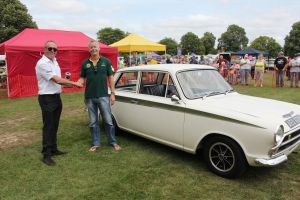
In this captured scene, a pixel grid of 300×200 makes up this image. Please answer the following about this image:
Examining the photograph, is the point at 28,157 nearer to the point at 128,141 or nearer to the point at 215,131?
the point at 128,141

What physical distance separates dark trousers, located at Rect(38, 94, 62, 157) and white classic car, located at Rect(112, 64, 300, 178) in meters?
1.37

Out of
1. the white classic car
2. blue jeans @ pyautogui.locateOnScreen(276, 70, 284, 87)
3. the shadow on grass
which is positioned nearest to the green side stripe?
the white classic car

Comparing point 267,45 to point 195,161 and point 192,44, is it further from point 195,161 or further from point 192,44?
point 195,161

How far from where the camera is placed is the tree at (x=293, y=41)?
61.4 meters

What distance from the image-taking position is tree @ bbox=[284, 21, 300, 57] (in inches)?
2418

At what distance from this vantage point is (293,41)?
62344mm

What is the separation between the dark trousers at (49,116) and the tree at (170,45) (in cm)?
8307

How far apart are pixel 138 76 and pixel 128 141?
4.43ft

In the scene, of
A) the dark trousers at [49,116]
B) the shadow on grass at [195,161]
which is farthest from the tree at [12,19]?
the dark trousers at [49,116]

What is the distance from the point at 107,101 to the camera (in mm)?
5633

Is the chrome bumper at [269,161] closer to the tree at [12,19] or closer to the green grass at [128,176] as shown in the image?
the green grass at [128,176]

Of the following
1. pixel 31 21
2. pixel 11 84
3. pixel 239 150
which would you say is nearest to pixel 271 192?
pixel 239 150

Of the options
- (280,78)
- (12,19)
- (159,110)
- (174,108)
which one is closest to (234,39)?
(12,19)

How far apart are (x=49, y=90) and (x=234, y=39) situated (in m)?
93.9
